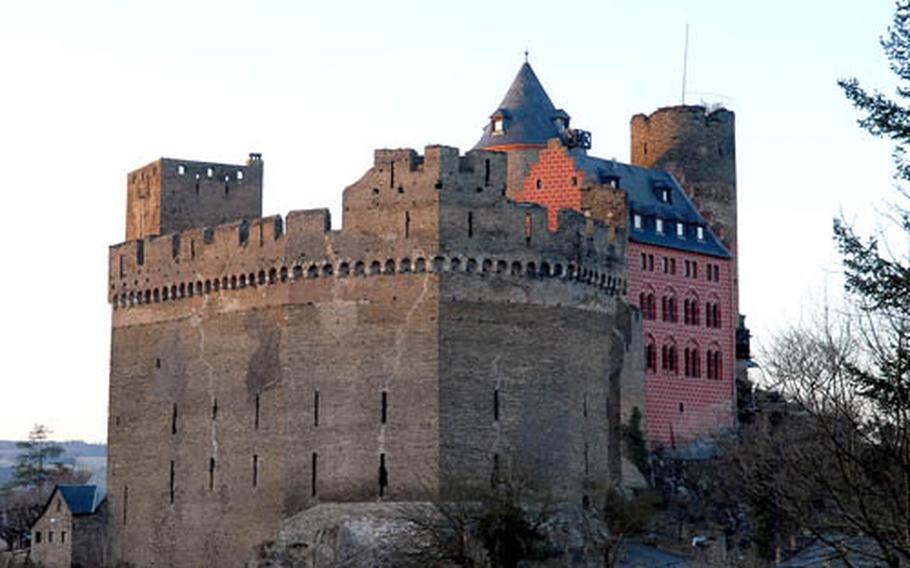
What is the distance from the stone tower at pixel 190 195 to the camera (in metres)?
59.8

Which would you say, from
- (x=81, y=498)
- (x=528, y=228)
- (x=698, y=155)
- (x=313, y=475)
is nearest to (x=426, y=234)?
(x=528, y=228)

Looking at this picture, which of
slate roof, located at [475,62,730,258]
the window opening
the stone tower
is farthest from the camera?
slate roof, located at [475,62,730,258]

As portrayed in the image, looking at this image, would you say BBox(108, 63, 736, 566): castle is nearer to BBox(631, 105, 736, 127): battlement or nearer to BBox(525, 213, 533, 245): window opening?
BBox(525, 213, 533, 245): window opening

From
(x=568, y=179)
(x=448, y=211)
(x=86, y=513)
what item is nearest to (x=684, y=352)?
(x=568, y=179)

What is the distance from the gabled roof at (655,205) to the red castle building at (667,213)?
0.18 ft

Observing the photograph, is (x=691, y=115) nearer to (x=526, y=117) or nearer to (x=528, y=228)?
(x=526, y=117)

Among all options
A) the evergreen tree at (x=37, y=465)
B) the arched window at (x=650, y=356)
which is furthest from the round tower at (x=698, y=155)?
the evergreen tree at (x=37, y=465)

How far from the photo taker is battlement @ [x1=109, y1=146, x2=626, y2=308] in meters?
48.8

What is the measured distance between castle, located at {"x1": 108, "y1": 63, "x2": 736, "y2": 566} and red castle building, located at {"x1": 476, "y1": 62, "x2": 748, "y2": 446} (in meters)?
0.94

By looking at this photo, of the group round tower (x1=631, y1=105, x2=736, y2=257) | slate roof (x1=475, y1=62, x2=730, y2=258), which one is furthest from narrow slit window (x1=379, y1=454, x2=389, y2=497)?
round tower (x1=631, y1=105, x2=736, y2=257)

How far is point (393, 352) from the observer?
160 ft

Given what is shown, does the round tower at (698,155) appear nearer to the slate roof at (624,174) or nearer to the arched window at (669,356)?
the slate roof at (624,174)

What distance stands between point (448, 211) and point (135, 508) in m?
16.5

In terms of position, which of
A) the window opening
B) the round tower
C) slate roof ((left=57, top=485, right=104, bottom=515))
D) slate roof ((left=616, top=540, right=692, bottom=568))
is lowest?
slate roof ((left=616, top=540, right=692, bottom=568))
